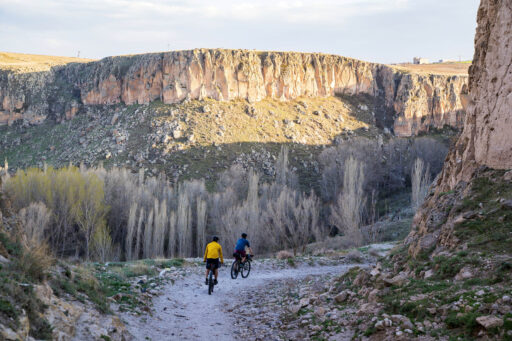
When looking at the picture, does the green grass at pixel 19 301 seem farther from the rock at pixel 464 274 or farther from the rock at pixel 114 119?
the rock at pixel 114 119

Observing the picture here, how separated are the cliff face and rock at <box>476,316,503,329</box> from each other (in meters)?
2.64

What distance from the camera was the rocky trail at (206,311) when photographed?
22.0 feet

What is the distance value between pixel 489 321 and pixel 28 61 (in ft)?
331

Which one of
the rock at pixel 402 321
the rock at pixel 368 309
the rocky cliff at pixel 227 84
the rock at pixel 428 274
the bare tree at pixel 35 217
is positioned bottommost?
the bare tree at pixel 35 217

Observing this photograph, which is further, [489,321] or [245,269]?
[245,269]

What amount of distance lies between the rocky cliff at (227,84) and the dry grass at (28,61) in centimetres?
192

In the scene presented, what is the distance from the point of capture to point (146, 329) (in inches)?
260

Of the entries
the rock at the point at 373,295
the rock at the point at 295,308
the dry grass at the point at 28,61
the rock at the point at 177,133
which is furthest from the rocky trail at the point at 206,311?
the dry grass at the point at 28,61

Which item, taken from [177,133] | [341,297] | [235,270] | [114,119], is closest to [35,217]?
[235,270]

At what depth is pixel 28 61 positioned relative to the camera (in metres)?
86.9

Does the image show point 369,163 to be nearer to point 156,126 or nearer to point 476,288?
point 156,126

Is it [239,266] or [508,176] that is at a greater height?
[508,176]

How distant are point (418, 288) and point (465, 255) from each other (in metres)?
0.97

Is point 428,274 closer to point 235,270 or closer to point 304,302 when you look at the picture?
point 304,302
